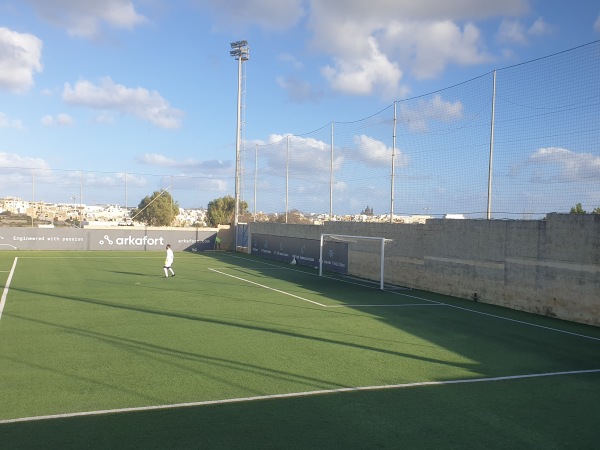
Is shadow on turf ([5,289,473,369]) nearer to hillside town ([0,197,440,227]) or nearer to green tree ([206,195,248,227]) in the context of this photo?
hillside town ([0,197,440,227])

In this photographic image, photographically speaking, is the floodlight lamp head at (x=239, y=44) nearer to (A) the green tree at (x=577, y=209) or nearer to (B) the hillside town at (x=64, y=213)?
(B) the hillside town at (x=64, y=213)

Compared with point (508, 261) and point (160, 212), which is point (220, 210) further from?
point (508, 261)

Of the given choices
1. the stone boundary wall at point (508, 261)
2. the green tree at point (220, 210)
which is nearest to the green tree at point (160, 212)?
the green tree at point (220, 210)

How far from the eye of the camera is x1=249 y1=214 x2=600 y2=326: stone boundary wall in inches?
578

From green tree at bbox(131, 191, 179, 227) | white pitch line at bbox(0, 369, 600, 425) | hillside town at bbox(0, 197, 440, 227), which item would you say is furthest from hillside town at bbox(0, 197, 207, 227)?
white pitch line at bbox(0, 369, 600, 425)

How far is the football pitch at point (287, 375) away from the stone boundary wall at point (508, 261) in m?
A: 0.86

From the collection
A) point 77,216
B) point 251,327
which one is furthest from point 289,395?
point 77,216

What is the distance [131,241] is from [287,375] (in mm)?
36656

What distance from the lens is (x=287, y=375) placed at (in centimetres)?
848

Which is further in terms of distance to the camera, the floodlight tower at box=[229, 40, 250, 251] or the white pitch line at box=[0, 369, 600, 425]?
the floodlight tower at box=[229, 40, 250, 251]

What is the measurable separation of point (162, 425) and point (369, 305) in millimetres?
11272

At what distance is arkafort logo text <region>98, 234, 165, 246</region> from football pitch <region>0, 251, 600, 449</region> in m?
25.7

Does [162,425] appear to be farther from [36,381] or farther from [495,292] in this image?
[495,292]

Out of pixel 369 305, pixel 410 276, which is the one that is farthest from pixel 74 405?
pixel 410 276
